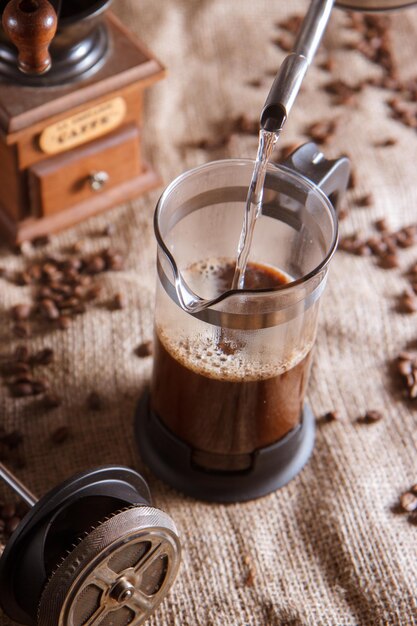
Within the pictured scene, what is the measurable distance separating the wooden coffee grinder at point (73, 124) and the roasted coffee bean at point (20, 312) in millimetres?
157

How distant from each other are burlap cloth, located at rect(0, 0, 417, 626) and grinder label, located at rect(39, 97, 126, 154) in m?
0.17

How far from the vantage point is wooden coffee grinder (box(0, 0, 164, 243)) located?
1335mm

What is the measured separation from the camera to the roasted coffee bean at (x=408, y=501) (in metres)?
1.19

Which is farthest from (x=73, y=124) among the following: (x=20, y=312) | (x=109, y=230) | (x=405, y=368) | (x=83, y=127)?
(x=405, y=368)

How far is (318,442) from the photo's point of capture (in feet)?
4.18

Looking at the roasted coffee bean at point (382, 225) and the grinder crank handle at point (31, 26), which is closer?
the grinder crank handle at point (31, 26)

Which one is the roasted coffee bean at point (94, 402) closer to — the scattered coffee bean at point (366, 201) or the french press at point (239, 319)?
the french press at point (239, 319)

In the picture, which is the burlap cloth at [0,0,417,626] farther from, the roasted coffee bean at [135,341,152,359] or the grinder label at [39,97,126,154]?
the grinder label at [39,97,126,154]

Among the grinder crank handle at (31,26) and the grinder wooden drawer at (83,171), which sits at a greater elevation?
the grinder crank handle at (31,26)

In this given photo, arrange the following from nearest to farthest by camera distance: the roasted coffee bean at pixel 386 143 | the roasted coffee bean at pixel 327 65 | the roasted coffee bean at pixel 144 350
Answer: the roasted coffee bean at pixel 144 350
the roasted coffee bean at pixel 386 143
the roasted coffee bean at pixel 327 65

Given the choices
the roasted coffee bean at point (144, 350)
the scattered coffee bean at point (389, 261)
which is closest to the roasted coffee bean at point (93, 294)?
the roasted coffee bean at point (144, 350)

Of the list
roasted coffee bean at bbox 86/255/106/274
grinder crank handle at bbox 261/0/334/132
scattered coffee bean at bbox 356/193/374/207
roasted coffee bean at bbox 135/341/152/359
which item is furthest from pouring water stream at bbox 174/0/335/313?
scattered coffee bean at bbox 356/193/374/207

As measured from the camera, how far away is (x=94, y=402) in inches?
50.4

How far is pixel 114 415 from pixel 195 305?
40 centimetres
